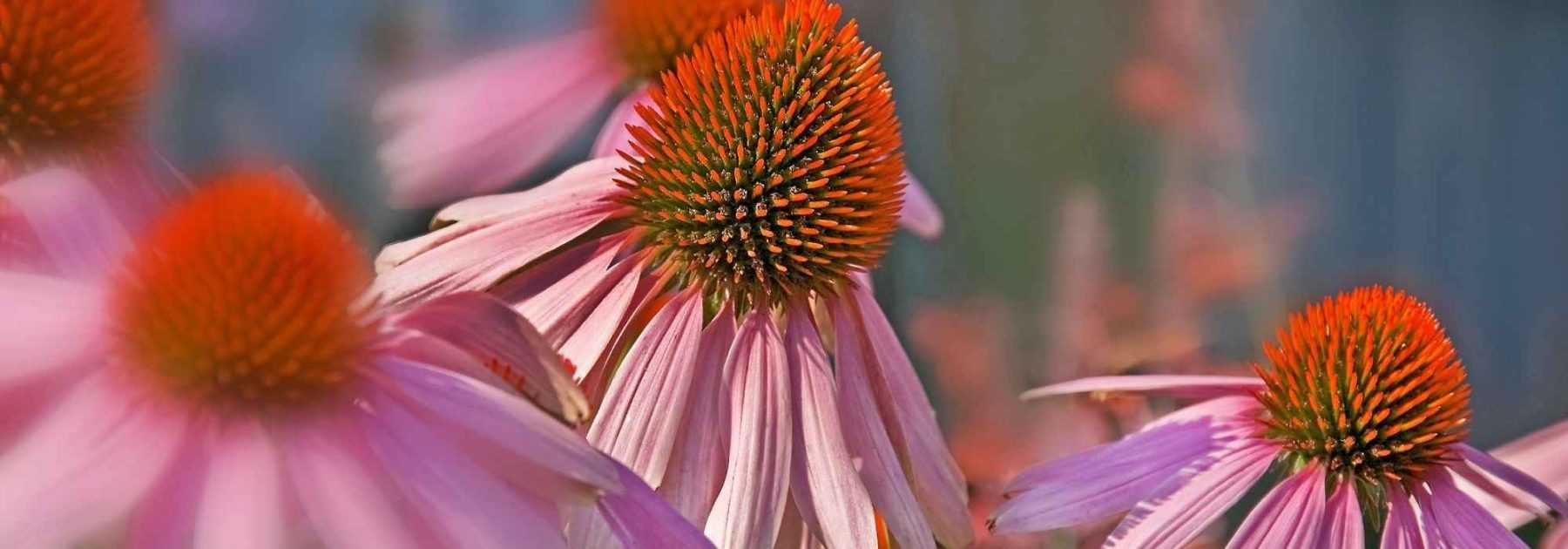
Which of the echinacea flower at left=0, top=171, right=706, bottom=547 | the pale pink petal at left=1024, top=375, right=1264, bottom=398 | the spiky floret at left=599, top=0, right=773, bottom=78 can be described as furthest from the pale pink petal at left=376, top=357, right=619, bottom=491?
the pale pink petal at left=1024, top=375, right=1264, bottom=398

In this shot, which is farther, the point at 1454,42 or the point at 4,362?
the point at 1454,42

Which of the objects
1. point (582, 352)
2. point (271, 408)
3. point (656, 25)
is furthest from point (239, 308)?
point (656, 25)

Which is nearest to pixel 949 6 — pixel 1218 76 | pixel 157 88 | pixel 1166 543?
pixel 1218 76

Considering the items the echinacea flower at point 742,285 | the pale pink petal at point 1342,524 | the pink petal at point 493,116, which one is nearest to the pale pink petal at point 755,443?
the echinacea flower at point 742,285

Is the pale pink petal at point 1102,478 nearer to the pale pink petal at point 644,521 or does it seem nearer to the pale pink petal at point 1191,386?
the pale pink petal at point 1191,386

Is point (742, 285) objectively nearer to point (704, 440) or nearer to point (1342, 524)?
point (704, 440)

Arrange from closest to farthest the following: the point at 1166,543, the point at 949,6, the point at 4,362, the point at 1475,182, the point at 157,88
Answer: the point at 4,362
the point at 157,88
the point at 1166,543
the point at 949,6
the point at 1475,182

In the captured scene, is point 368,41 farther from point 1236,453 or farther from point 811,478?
point 1236,453
